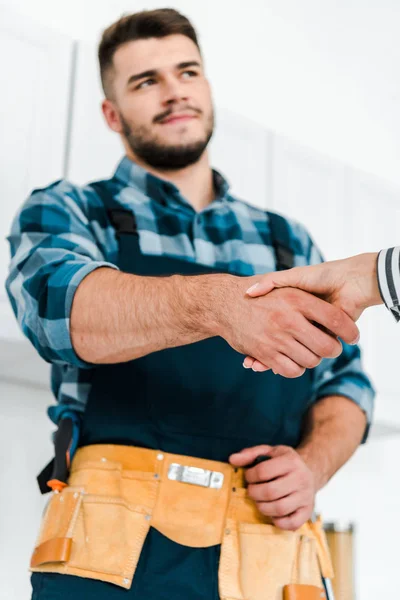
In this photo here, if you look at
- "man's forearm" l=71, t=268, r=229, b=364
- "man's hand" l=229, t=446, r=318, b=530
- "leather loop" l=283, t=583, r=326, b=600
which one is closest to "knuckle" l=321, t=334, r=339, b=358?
"man's forearm" l=71, t=268, r=229, b=364

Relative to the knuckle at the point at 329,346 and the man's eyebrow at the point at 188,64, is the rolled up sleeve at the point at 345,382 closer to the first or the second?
the knuckle at the point at 329,346

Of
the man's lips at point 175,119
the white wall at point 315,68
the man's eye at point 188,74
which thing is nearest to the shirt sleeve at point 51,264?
the man's lips at point 175,119

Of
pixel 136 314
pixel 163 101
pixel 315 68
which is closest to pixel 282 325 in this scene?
pixel 136 314

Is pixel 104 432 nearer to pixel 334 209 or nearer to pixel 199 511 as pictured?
pixel 199 511

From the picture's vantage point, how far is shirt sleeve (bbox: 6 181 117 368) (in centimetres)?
84

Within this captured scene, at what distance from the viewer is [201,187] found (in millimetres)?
1220

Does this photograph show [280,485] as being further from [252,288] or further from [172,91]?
[172,91]

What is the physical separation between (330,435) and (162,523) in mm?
280

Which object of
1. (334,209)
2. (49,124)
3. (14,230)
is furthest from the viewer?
(334,209)

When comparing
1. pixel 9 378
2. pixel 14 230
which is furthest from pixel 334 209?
pixel 14 230

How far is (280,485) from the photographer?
2.92ft

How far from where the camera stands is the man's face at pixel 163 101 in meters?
1.19

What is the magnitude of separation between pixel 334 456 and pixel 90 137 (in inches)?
29.0

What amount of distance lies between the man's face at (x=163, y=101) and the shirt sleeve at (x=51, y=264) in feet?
0.67
